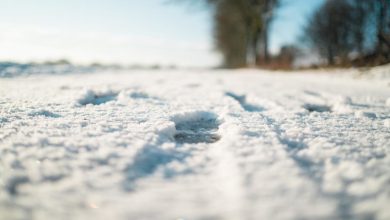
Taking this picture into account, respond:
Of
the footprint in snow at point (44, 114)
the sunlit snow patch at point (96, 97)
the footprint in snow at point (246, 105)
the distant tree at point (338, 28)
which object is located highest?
the distant tree at point (338, 28)

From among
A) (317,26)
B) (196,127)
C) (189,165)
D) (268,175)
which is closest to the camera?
(268,175)

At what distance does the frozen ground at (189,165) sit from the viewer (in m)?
1.02

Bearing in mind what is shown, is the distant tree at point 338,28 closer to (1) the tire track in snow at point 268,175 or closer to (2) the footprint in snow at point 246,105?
(2) the footprint in snow at point 246,105

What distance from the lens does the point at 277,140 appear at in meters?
1.64

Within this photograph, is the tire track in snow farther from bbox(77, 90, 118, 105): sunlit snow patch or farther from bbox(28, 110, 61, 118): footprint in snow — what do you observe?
bbox(77, 90, 118, 105): sunlit snow patch

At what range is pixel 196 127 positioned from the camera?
2.09 m

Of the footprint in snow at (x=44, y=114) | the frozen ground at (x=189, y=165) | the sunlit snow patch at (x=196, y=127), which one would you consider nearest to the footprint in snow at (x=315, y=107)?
the frozen ground at (x=189, y=165)

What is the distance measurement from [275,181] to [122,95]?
2295 millimetres

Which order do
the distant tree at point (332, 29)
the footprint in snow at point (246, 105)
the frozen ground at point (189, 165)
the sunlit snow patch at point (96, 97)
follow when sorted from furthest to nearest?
1. the distant tree at point (332, 29)
2. the sunlit snow patch at point (96, 97)
3. the footprint in snow at point (246, 105)
4. the frozen ground at point (189, 165)

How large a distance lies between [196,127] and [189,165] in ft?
2.51

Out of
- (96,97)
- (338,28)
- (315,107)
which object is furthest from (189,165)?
(338,28)

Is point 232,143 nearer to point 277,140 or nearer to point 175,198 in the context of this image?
point 277,140

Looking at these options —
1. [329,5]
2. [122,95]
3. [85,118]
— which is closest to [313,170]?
[85,118]

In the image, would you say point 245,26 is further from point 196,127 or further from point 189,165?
point 189,165
